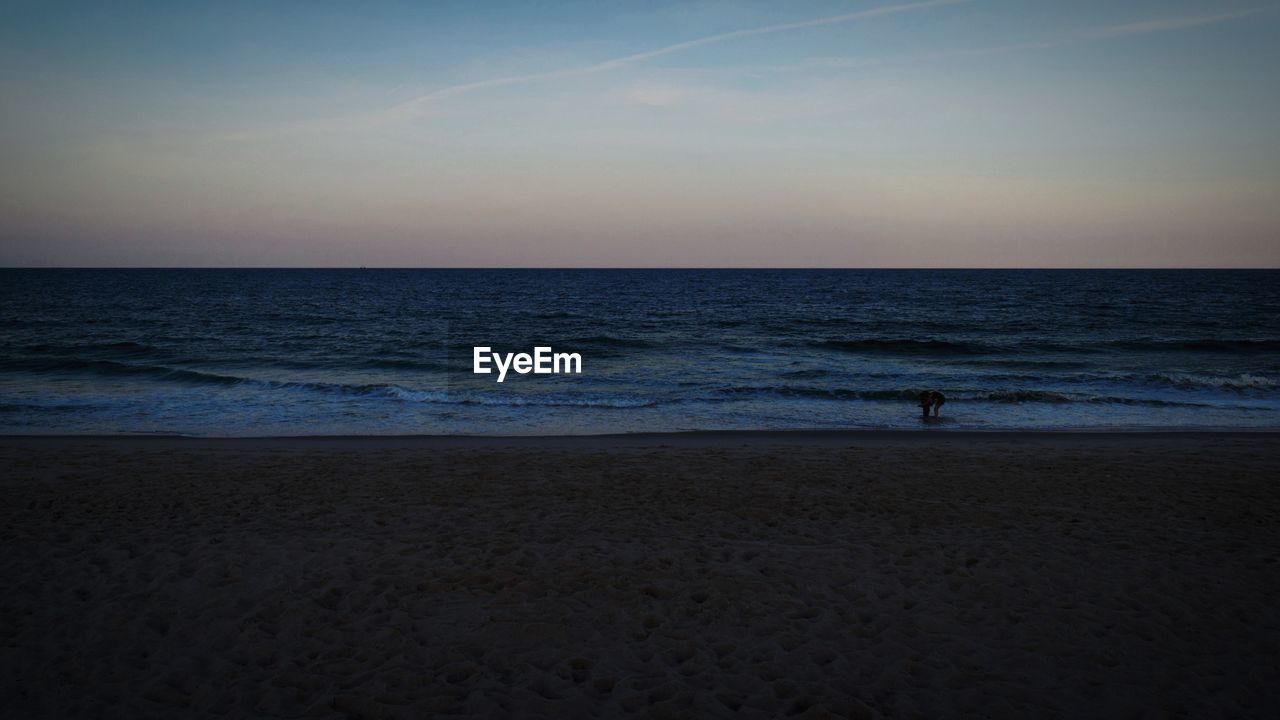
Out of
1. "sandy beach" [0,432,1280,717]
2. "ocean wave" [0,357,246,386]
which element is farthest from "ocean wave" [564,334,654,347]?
"sandy beach" [0,432,1280,717]

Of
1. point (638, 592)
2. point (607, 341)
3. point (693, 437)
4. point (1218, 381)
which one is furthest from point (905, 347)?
point (638, 592)

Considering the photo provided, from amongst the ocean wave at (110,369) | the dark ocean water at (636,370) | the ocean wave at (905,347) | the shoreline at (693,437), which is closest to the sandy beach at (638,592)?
the shoreline at (693,437)

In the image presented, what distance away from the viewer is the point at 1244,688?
4660 mm

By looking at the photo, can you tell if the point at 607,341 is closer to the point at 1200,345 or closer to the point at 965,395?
the point at 965,395

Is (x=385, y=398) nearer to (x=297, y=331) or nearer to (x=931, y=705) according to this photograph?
(x=931, y=705)

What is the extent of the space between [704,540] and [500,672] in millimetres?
3087

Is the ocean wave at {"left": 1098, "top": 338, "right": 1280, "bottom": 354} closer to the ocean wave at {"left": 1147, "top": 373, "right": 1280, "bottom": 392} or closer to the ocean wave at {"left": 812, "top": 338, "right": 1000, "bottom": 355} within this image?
the ocean wave at {"left": 812, "top": 338, "right": 1000, "bottom": 355}

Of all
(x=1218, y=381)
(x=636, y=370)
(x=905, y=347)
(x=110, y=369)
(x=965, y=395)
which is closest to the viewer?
(x=965, y=395)

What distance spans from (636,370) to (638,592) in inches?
769

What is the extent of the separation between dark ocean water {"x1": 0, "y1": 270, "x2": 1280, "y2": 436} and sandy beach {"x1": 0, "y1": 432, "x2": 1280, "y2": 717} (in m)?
6.09

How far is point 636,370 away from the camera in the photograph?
25578 millimetres

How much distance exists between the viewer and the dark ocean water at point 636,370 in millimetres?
16625

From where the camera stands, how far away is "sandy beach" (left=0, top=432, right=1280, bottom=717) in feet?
15.2

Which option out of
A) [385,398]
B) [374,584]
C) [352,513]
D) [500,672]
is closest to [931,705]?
[500,672]
